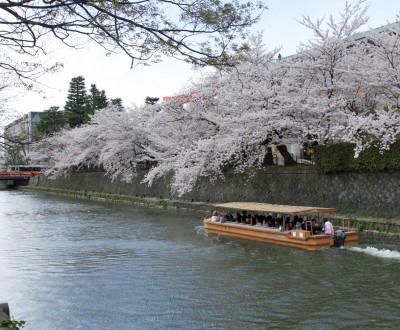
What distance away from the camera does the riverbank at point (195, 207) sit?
16206 mm

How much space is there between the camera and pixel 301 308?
909cm

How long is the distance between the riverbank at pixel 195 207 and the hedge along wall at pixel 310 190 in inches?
25.9

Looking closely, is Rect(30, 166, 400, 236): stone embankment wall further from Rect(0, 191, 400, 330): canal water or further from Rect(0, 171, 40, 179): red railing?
Rect(0, 171, 40, 179): red railing

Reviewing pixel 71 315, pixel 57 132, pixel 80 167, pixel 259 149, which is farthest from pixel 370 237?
pixel 57 132

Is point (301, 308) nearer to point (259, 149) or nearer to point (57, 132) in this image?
point (259, 149)

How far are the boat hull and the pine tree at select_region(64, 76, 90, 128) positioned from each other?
139 feet

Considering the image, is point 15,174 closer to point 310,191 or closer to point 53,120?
point 53,120

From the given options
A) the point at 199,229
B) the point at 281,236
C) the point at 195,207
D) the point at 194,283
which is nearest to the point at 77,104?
the point at 195,207

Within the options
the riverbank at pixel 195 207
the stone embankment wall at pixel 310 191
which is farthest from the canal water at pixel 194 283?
the stone embankment wall at pixel 310 191

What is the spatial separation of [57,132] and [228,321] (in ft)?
156

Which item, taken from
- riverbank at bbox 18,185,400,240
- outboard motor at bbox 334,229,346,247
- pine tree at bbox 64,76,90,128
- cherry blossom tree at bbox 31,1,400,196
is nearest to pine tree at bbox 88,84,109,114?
pine tree at bbox 64,76,90,128

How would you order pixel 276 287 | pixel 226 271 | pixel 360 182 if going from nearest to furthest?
pixel 276 287 → pixel 226 271 → pixel 360 182

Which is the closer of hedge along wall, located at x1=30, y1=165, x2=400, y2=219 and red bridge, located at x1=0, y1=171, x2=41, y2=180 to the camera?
hedge along wall, located at x1=30, y1=165, x2=400, y2=219

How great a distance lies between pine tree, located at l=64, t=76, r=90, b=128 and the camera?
5719 cm
